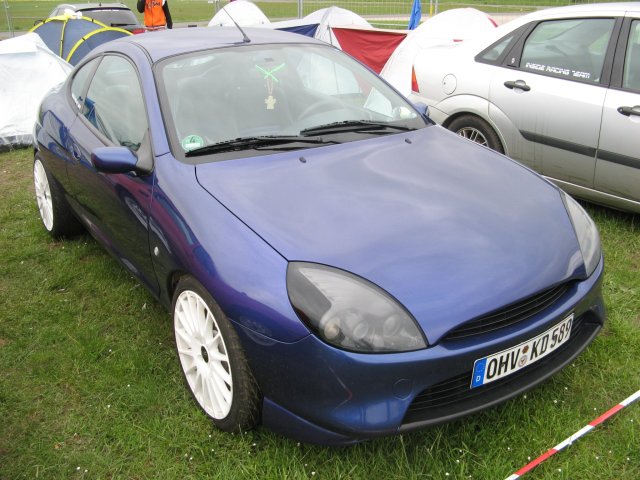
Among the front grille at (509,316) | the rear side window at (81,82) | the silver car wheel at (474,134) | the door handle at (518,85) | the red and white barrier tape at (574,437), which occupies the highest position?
the rear side window at (81,82)

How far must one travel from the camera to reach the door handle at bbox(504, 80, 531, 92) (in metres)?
4.35

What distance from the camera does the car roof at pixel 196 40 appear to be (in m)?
3.15

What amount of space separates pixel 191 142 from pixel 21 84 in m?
5.30

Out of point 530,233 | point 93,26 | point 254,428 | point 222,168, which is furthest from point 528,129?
point 93,26

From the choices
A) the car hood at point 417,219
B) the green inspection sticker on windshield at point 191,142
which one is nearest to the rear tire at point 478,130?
the car hood at point 417,219

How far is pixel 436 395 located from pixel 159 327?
1.69 m

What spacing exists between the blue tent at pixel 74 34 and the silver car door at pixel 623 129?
6632 mm

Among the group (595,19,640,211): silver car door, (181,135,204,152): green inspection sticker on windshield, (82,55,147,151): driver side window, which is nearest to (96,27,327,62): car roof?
(82,55,147,151): driver side window

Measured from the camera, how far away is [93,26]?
8.95m

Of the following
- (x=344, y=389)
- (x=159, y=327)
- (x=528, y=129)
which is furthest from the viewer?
(x=528, y=129)

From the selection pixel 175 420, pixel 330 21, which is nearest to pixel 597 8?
pixel 175 420

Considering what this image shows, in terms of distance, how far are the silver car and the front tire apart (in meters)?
2.85

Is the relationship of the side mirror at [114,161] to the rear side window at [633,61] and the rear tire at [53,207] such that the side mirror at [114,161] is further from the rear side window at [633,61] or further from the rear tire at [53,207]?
the rear side window at [633,61]

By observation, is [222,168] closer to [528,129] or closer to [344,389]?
[344,389]
